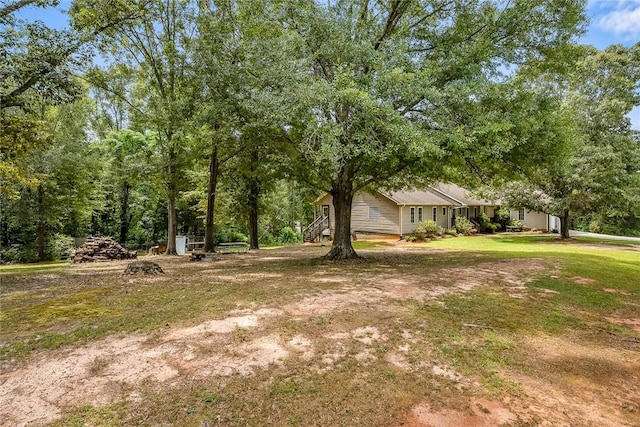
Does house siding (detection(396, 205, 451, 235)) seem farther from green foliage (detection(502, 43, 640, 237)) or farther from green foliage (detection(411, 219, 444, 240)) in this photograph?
green foliage (detection(502, 43, 640, 237))

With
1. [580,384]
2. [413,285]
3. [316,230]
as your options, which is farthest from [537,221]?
[580,384]

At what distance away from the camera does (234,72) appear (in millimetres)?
12094

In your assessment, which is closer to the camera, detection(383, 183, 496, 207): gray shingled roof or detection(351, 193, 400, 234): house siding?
detection(383, 183, 496, 207): gray shingled roof

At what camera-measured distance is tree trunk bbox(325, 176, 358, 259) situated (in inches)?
550

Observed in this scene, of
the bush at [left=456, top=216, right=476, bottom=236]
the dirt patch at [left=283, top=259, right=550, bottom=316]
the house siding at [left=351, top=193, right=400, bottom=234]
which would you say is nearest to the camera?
the dirt patch at [left=283, top=259, right=550, bottom=316]

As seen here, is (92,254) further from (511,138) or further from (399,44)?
(511,138)

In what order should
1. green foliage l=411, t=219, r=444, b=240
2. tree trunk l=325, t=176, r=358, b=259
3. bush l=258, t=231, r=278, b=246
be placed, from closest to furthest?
tree trunk l=325, t=176, r=358, b=259, green foliage l=411, t=219, r=444, b=240, bush l=258, t=231, r=278, b=246

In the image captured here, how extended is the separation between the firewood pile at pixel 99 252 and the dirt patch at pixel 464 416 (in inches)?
675

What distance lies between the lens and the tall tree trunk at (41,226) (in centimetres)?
1915

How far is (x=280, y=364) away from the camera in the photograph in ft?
14.5

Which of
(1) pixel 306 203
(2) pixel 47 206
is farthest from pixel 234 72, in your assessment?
(1) pixel 306 203

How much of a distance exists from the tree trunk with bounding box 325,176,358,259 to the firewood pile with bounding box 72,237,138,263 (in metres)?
10.5

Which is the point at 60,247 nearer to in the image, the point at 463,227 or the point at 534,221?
the point at 463,227

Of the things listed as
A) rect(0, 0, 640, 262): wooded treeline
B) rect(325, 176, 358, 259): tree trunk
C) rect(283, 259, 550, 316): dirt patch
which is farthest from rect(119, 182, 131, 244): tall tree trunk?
rect(283, 259, 550, 316): dirt patch
